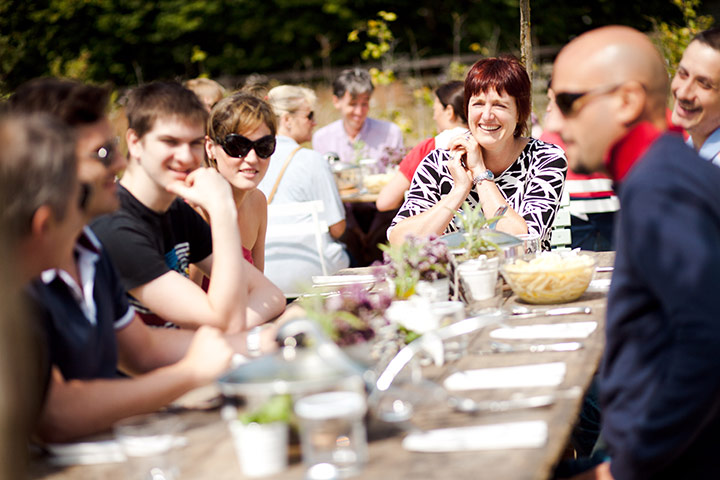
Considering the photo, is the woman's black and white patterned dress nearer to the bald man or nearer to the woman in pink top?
the woman in pink top

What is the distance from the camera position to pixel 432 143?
5.20 metres

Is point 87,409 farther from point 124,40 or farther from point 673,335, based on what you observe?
point 124,40

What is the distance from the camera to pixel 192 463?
5.14 feet

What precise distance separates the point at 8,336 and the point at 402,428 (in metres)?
0.86

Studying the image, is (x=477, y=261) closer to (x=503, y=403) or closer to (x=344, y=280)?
(x=344, y=280)

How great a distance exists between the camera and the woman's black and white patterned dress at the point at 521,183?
3.64 meters

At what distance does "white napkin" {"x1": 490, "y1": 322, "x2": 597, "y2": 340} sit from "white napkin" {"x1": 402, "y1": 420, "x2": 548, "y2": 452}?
627 millimetres

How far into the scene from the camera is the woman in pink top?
518 cm

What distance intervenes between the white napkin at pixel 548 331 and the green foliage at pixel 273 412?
94cm

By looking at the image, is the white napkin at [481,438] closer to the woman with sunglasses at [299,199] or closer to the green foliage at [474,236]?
the green foliage at [474,236]

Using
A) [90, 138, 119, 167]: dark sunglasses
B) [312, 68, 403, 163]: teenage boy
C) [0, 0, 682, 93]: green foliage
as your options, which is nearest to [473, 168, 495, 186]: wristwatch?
[90, 138, 119, 167]: dark sunglasses

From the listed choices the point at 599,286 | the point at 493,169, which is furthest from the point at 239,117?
the point at 599,286

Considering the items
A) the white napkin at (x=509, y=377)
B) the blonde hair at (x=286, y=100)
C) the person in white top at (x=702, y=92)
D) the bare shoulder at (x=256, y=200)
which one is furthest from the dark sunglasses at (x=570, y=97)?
the blonde hair at (x=286, y=100)

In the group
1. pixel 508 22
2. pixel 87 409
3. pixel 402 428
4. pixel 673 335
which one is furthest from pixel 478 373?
pixel 508 22
